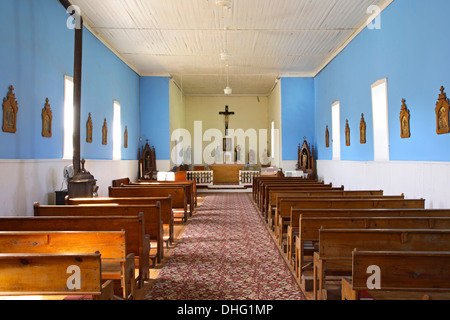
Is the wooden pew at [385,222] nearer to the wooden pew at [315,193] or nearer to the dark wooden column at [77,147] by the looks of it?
the wooden pew at [315,193]

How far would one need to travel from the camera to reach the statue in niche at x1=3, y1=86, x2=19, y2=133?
586 cm

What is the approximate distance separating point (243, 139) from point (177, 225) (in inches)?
528

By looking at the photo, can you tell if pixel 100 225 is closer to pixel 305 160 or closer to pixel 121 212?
pixel 121 212

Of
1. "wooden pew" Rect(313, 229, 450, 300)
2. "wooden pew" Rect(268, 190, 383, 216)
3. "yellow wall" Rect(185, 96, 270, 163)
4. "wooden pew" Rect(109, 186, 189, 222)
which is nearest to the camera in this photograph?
"wooden pew" Rect(313, 229, 450, 300)

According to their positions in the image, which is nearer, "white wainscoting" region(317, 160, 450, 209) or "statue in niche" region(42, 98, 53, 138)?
"white wainscoting" region(317, 160, 450, 209)

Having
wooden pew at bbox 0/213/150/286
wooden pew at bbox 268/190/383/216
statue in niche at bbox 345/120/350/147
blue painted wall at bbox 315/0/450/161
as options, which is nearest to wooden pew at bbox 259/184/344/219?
wooden pew at bbox 268/190/383/216

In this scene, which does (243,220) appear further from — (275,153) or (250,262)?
(275,153)

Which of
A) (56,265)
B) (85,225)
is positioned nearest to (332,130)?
(85,225)

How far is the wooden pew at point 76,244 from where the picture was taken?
311 centimetres

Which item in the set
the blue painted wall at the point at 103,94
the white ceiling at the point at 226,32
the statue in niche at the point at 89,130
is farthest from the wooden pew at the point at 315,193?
the statue in niche at the point at 89,130

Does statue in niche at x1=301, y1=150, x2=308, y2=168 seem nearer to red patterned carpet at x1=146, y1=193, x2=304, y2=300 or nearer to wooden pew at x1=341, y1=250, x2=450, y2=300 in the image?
red patterned carpet at x1=146, y1=193, x2=304, y2=300

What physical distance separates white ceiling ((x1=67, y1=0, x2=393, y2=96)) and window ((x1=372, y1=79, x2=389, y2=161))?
182cm

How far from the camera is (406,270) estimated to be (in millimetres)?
2330
